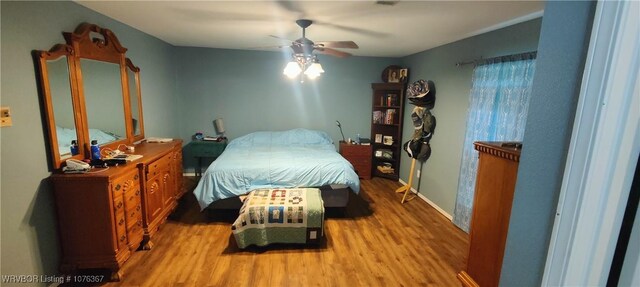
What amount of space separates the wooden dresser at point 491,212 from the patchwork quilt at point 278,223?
4.65 ft

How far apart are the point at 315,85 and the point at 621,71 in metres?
4.54

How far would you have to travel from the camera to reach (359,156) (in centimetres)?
481

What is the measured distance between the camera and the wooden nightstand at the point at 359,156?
4.78 metres

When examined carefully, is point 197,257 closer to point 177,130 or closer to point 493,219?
point 493,219

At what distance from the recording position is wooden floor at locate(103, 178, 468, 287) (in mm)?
2246

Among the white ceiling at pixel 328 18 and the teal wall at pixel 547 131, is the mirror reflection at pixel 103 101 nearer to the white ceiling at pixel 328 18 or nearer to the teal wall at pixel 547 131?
the white ceiling at pixel 328 18

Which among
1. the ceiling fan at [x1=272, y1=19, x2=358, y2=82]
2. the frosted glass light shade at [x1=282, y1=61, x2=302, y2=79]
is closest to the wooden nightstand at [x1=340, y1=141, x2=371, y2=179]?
the ceiling fan at [x1=272, y1=19, x2=358, y2=82]

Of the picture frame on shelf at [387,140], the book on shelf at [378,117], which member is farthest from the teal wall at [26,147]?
the picture frame on shelf at [387,140]

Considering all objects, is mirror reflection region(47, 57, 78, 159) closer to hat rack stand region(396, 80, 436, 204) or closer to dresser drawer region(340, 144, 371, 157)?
dresser drawer region(340, 144, 371, 157)

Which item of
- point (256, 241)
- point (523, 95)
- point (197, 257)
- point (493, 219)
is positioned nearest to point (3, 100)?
point (197, 257)

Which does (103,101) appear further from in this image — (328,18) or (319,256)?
(319,256)

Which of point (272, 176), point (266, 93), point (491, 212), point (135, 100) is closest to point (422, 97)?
point (272, 176)

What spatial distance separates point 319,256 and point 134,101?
2.76 m

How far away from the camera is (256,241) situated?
102 inches
